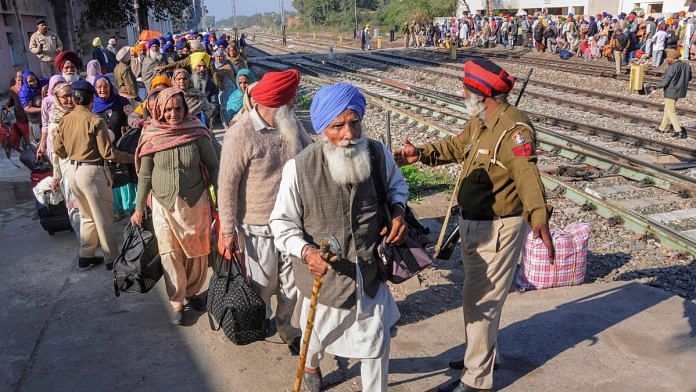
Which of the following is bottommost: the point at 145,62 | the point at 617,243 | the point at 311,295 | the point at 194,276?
the point at 617,243

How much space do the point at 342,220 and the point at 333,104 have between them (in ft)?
1.92

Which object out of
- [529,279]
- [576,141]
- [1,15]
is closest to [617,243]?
[529,279]

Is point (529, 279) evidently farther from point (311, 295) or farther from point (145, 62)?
point (145, 62)

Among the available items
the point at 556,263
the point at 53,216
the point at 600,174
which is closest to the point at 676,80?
the point at 600,174

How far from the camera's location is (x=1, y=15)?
19547mm

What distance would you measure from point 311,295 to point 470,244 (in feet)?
3.44

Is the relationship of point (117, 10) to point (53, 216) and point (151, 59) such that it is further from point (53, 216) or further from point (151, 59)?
point (53, 216)

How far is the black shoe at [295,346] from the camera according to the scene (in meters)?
4.25

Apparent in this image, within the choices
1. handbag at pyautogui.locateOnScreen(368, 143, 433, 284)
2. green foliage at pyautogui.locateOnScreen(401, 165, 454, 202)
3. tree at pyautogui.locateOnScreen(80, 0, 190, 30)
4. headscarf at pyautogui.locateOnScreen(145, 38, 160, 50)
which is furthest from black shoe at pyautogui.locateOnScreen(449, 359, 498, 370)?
tree at pyautogui.locateOnScreen(80, 0, 190, 30)

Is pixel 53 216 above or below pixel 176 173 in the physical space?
below

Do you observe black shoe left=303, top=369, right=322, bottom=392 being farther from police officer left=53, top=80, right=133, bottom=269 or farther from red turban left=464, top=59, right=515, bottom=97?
police officer left=53, top=80, right=133, bottom=269

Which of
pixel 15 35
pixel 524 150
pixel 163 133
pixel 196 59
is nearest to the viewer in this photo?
pixel 524 150

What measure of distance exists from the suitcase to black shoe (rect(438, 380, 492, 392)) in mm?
4783

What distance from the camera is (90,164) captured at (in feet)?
17.7
